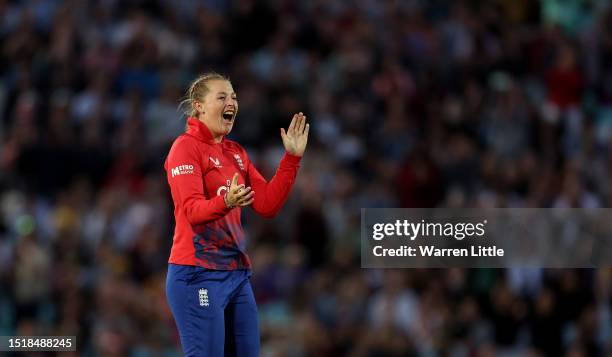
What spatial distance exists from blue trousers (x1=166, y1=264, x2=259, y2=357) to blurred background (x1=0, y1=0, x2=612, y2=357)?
599cm

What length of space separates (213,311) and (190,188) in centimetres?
73

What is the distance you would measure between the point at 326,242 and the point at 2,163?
13.9 feet

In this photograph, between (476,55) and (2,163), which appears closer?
(2,163)

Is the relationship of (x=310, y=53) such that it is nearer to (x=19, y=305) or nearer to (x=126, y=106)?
(x=126, y=106)

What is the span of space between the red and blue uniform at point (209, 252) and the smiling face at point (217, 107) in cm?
6

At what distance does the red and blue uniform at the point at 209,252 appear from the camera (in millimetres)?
6309

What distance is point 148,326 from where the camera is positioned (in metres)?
12.8

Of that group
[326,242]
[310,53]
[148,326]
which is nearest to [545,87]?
[310,53]

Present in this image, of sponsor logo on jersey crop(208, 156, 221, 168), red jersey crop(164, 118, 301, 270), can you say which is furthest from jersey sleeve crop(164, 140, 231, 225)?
sponsor logo on jersey crop(208, 156, 221, 168)

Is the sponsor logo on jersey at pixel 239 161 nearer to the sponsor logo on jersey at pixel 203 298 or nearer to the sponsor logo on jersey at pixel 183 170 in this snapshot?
the sponsor logo on jersey at pixel 183 170

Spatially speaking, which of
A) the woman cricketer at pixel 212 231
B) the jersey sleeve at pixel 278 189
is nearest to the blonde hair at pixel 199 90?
the woman cricketer at pixel 212 231

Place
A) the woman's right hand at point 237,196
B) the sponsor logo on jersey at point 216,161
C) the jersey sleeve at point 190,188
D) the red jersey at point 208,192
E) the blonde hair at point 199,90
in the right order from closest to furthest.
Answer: the woman's right hand at point 237,196, the jersey sleeve at point 190,188, the red jersey at point 208,192, the sponsor logo on jersey at point 216,161, the blonde hair at point 199,90

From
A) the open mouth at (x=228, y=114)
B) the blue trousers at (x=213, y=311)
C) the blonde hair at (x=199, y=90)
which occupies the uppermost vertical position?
the blonde hair at (x=199, y=90)

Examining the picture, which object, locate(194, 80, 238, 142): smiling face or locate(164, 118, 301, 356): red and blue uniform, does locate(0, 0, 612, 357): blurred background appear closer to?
locate(164, 118, 301, 356): red and blue uniform
